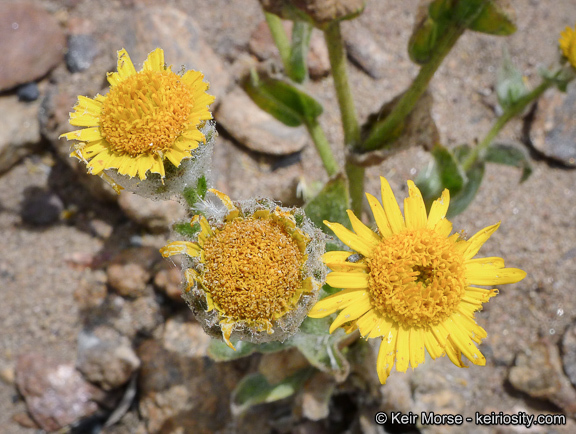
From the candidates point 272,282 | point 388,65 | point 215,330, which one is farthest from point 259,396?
point 388,65

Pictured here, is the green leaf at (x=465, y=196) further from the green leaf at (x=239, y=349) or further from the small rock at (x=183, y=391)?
the small rock at (x=183, y=391)

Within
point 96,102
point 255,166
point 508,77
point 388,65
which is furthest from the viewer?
point 388,65

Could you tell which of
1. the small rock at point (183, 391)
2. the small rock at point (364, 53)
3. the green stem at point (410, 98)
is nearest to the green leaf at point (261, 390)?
the small rock at point (183, 391)

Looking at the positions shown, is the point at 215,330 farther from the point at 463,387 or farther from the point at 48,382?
the point at 463,387

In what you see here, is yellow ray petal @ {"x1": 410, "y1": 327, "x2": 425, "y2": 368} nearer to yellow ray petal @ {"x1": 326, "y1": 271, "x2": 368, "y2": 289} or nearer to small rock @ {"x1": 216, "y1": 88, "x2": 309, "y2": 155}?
yellow ray petal @ {"x1": 326, "y1": 271, "x2": 368, "y2": 289}

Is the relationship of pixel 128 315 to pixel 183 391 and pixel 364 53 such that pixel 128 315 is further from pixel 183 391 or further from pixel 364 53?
pixel 364 53

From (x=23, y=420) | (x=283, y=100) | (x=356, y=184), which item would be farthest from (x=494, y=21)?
(x=23, y=420)
